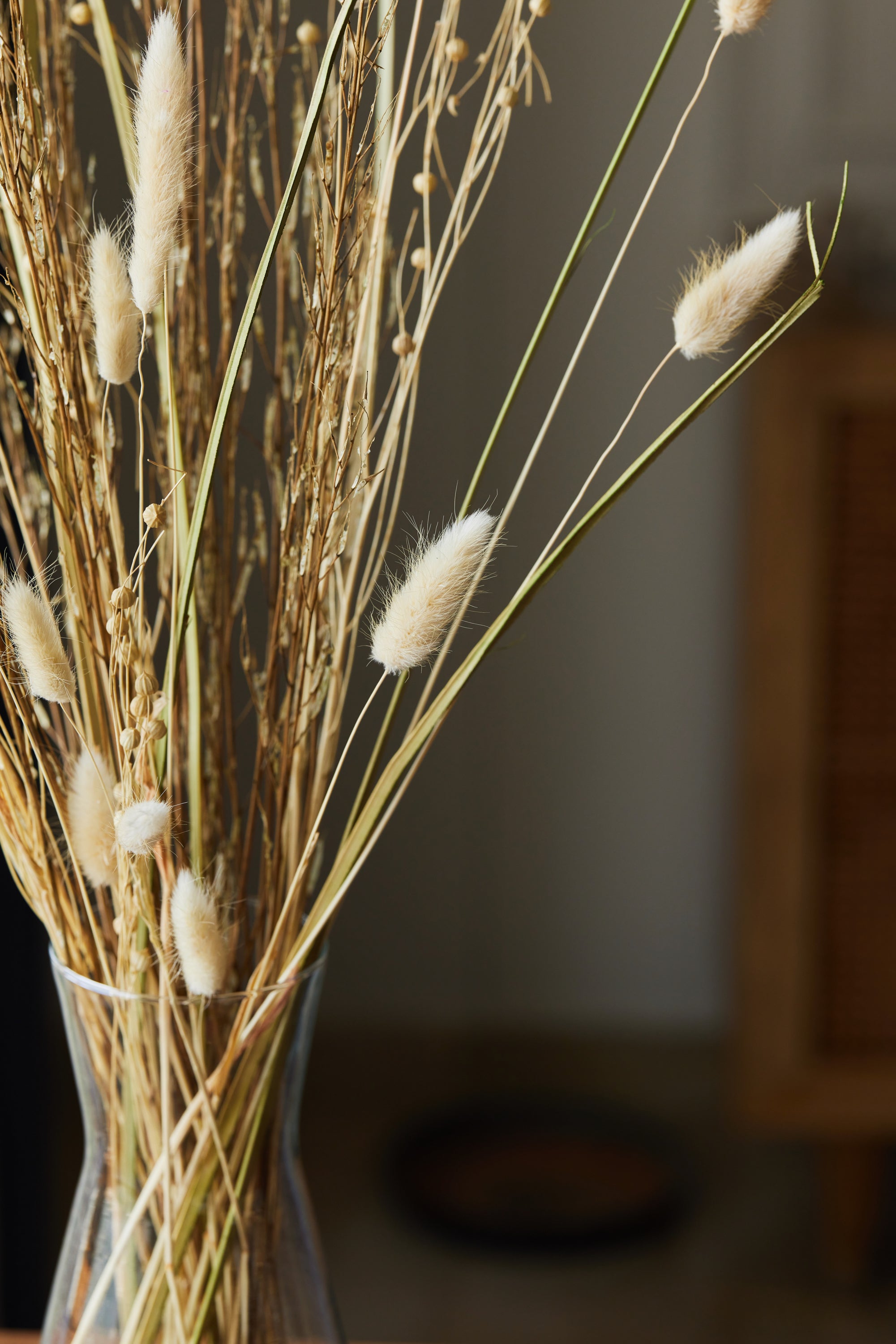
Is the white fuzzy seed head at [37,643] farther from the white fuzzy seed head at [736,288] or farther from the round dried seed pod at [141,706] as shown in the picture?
the white fuzzy seed head at [736,288]

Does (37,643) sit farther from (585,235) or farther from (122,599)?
(585,235)

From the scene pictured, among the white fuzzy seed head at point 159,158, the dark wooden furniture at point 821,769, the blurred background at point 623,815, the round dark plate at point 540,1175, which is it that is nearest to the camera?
the white fuzzy seed head at point 159,158

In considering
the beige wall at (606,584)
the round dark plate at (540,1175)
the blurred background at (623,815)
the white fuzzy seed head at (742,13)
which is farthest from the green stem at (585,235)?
the round dark plate at (540,1175)

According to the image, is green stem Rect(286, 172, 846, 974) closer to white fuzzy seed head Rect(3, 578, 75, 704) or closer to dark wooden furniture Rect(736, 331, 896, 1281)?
white fuzzy seed head Rect(3, 578, 75, 704)

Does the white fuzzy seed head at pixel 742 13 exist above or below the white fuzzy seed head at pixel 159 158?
above

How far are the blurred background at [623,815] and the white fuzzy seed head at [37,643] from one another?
1.16m

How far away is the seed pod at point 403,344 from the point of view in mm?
435

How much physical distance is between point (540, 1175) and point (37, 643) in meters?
1.71

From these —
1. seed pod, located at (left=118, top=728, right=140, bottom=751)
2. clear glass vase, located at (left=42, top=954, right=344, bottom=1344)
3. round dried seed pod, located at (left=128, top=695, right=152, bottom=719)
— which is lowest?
clear glass vase, located at (left=42, top=954, right=344, bottom=1344)

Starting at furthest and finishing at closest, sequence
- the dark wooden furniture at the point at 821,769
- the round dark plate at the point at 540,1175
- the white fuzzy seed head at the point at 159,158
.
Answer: the round dark plate at the point at 540,1175
the dark wooden furniture at the point at 821,769
the white fuzzy seed head at the point at 159,158

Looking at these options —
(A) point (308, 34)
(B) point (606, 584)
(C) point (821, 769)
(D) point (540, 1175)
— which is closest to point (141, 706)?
(A) point (308, 34)

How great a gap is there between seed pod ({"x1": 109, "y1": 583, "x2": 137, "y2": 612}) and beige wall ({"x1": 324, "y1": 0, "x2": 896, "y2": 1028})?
1.35 meters

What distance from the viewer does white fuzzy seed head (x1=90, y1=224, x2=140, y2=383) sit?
370 mm

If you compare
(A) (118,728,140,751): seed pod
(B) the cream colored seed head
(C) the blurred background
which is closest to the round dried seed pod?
(A) (118,728,140,751): seed pod
